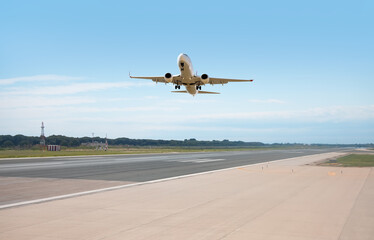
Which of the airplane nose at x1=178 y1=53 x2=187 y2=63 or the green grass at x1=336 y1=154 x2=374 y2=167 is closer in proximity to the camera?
the airplane nose at x1=178 y1=53 x2=187 y2=63

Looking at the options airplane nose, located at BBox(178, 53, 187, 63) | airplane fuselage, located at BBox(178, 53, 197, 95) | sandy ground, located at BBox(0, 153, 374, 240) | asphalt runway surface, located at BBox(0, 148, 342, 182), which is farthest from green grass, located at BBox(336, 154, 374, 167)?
sandy ground, located at BBox(0, 153, 374, 240)

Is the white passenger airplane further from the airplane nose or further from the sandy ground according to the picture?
the sandy ground

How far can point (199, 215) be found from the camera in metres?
10.9

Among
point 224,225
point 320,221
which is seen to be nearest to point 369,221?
point 320,221

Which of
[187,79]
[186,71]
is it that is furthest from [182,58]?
[187,79]

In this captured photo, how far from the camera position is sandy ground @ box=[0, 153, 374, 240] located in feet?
28.7

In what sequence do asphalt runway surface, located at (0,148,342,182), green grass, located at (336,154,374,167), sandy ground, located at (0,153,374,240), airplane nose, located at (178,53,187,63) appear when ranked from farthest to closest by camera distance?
green grass, located at (336,154,374,167)
airplane nose, located at (178,53,187,63)
asphalt runway surface, located at (0,148,342,182)
sandy ground, located at (0,153,374,240)

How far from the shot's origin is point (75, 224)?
964 cm

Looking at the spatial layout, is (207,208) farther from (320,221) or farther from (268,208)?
(320,221)

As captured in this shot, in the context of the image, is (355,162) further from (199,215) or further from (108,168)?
(199,215)

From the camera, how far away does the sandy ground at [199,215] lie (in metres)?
8.75

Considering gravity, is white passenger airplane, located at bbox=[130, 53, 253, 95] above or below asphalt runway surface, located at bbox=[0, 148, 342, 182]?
above

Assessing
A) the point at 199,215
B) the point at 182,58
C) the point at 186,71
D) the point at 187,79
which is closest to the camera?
the point at 199,215

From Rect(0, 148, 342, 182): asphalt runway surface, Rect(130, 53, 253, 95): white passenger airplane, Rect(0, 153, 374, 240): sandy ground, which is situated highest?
Rect(130, 53, 253, 95): white passenger airplane
